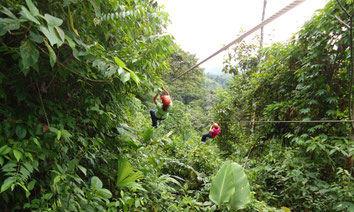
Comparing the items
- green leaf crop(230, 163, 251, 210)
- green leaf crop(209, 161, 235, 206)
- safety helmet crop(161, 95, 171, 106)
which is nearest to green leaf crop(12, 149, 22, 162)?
safety helmet crop(161, 95, 171, 106)

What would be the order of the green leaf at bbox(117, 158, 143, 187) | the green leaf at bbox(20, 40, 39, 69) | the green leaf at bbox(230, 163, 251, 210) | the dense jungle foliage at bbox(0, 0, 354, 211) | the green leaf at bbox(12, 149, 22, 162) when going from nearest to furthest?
the green leaf at bbox(20, 40, 39, 69) → the green leaf at bbox(12, 149, 22, 162) → the dense jungle foliage at bbox(0, 0, 354, 211) → the green leaf at bbox(117, 158, 143, 187) → the green leaf at bbox(230, 163, 251, 210)

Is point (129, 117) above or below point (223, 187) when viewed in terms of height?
above

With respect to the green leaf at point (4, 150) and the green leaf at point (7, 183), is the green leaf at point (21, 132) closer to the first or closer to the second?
the green leaf at point (4, 150)

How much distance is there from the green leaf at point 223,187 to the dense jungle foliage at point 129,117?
14mm

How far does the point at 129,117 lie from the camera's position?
2730mm

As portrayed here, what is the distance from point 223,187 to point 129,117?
164 cm

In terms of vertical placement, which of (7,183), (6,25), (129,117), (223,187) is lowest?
(7,183)

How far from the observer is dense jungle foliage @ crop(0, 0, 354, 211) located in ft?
4.18

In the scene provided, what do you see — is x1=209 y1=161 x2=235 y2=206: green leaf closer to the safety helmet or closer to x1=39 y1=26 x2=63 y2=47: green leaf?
the safety helmet

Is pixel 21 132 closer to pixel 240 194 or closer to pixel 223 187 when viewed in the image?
pixel 223 187

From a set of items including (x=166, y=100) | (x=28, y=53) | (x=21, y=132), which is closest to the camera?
(x=28, y=53)

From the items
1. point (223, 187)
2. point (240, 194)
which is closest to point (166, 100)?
point (223, 187)

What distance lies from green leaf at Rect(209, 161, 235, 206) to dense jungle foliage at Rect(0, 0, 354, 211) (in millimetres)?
14

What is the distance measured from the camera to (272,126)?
3926 millimetres
